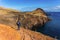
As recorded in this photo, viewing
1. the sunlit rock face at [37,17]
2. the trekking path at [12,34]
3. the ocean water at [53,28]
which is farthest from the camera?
the sunlit rock face at [37,17]

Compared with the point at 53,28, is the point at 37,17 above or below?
above

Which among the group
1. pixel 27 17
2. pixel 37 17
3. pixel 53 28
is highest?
pixel 27 17

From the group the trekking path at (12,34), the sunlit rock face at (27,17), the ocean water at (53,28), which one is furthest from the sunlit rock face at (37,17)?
the trekking path at (12,34)

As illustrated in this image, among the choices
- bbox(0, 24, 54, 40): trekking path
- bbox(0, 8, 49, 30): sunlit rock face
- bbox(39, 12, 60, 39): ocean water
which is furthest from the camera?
bbox(39, 12, 60, 39): ocean water

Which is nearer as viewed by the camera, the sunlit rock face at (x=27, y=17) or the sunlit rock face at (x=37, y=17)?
the sunlit rock face at (x=27, y=17)

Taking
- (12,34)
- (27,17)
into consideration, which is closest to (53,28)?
(27,17)

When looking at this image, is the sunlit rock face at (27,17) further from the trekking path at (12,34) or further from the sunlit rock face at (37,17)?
the trekking path at (12,34)

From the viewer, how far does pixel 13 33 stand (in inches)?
420

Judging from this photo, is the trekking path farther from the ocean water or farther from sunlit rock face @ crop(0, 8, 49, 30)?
the ocean water

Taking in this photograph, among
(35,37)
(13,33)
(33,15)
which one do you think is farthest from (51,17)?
(13,33)

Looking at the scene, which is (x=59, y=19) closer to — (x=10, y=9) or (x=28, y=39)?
(x=10, y=9)

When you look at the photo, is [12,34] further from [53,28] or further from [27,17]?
[53,28]

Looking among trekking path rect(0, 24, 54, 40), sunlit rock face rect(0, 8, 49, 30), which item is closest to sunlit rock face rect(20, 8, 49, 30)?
sunlit rock face rect(0, 8, 49, 30)

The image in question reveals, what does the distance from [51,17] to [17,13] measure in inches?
283
